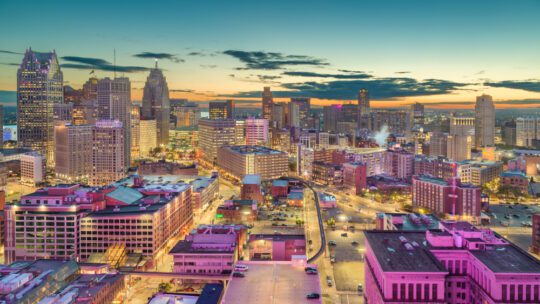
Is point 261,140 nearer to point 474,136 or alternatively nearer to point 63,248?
point 474,136

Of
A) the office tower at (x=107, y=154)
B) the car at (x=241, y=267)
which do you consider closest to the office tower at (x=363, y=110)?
the office tower at (x=107, y=154)

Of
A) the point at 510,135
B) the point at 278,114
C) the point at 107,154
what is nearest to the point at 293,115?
the point at 278,114

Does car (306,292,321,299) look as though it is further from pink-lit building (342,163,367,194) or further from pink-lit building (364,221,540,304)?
pink-lit building (342,163,367,194)

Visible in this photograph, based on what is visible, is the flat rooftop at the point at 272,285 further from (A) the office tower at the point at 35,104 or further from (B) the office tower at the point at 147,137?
(B) the office tower at the point at 147,137

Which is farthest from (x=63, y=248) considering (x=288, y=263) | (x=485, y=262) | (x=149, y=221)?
(x=485, y=262)

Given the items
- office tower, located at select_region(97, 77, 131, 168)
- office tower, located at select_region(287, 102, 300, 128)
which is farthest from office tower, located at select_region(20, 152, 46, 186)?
office tower, located at select_region(287, 102, 300, 128)

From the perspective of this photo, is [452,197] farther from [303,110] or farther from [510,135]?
[303,110]
